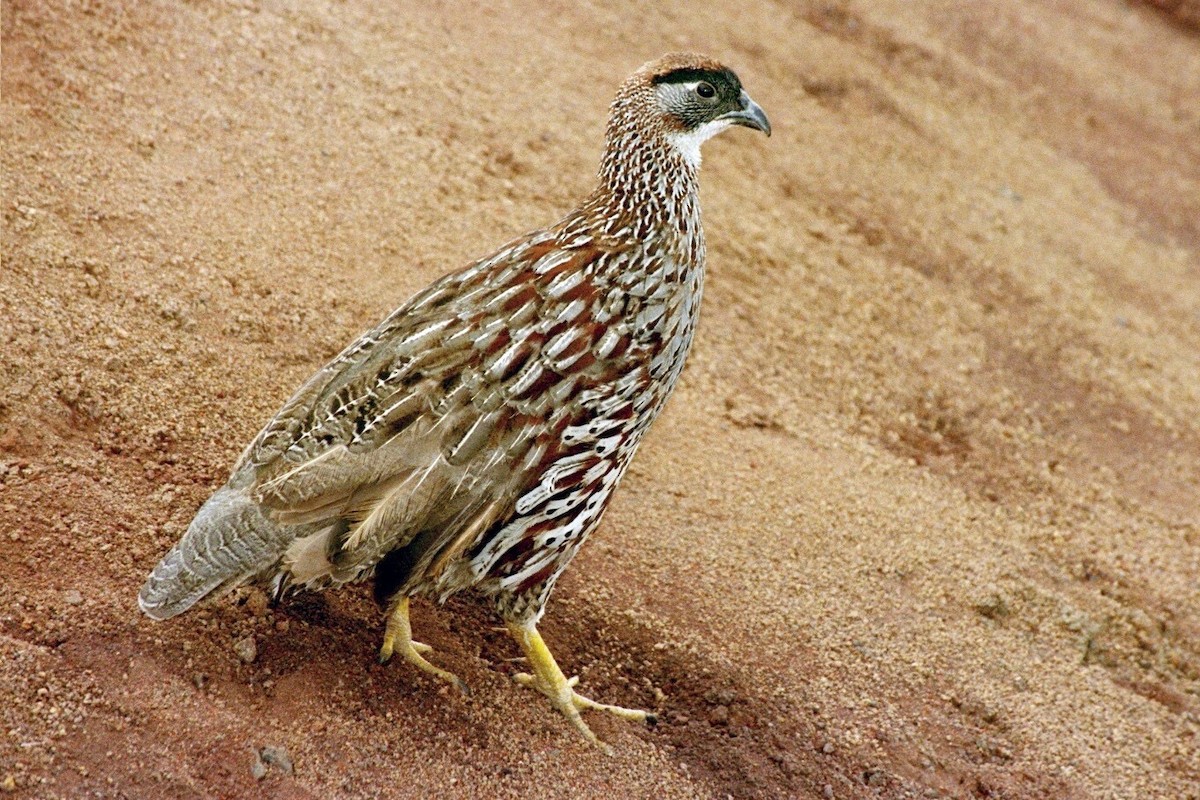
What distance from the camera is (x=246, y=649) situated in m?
4.60

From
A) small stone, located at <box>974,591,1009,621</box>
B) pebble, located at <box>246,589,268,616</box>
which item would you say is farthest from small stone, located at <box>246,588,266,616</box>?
small stone, located at <box>974,591,1009,621</box>

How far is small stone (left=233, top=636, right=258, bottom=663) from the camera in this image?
4.58 m

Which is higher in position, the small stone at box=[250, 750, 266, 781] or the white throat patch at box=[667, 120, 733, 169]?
the white throat patch at box=[667, 120, 733, 169]

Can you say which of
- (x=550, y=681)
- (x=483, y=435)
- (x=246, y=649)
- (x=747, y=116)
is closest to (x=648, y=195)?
(x=747, y=116)

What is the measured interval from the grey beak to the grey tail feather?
260 cm

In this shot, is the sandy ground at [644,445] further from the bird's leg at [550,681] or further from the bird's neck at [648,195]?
the bird's neck at [648,195]

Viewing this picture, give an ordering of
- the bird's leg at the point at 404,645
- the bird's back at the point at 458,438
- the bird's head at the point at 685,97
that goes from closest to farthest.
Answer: the bird's back at the point at 458,438, the bird's leg at the point at 404,645, the bird's head at the point at 685,97

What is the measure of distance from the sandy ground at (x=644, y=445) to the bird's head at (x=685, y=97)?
6.11 feet

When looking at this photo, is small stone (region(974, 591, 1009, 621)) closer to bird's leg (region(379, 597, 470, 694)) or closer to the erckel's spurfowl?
the erckel's spurfowl

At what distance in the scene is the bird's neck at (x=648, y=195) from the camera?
4.97 metres

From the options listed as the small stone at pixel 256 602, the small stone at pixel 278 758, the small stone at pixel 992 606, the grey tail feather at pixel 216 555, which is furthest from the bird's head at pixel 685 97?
the small stone at pixel 278 758

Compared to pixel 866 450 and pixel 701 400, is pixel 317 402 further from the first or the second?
pixel 866 450

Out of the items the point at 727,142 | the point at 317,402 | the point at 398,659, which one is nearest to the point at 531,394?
the point at 317,402

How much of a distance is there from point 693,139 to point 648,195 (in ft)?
1.52
